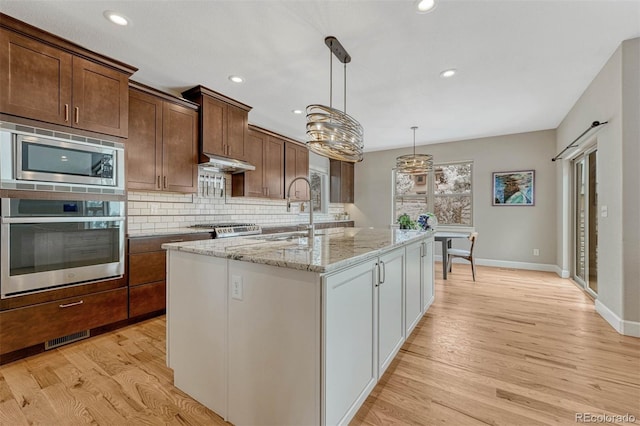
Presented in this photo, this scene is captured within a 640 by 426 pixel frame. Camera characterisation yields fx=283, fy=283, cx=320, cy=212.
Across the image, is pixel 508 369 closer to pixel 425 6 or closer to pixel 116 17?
pixel 425 6

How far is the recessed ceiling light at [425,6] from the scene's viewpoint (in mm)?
2002

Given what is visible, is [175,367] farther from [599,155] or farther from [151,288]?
[599,155]

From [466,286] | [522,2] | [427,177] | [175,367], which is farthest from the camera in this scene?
[427,177]

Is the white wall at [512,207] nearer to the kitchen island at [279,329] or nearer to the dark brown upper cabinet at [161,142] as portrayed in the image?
the kitchen island at [279,329]

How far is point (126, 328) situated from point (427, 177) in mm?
6102

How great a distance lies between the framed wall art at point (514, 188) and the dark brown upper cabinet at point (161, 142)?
5563 mm

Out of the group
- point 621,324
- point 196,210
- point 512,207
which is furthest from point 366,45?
point 512,207

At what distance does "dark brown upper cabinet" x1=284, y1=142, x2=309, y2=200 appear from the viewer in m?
5.19

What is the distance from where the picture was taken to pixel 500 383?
6.26ft

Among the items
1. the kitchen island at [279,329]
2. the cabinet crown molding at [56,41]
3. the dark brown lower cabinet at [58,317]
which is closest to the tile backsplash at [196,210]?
the dark brown lower cabinet at [58,317]

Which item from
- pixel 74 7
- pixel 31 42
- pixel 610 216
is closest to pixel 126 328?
pixel 31 42

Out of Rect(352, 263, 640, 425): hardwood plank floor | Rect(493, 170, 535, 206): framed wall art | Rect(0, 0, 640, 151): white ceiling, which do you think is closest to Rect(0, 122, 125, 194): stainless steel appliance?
Rect(0, 0, 640, 151): white ceiling

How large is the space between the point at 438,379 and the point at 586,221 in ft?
12.0

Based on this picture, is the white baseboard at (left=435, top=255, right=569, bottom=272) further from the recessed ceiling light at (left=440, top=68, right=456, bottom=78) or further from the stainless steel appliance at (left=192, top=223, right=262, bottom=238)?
the stainless steel appliance at (left=192, top=223, right=262, bottom=238)
